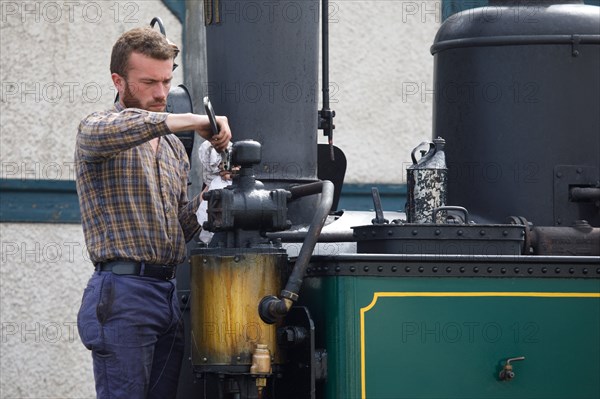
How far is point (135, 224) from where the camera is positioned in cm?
355

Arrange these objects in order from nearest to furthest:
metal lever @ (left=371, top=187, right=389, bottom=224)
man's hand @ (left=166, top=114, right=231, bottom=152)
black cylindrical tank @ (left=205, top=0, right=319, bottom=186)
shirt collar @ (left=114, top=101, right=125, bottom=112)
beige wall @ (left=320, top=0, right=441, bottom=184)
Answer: man's hand @ (left=166, top=114, right=231, bottom=152) → shirt collar @ (left=114, top=101, right=125, bottom=112) → metal lever @ (left=371, top=187, right=389, bottom=224) → black cylindrical tank @ (left=205, top=0, right=319, bottom=186) → beige wall @ (left=320, top=0, right=441, bottom=184)

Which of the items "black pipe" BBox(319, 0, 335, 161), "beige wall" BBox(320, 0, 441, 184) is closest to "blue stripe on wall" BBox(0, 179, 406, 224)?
"beige wall" BBox(320, 0, 441, 184)

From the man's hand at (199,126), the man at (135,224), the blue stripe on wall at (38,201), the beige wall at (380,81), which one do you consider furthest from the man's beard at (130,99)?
the beige wall at (380,81)

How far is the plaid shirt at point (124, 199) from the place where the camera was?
3.50 meters

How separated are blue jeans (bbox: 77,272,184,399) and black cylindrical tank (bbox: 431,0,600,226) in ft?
4.20

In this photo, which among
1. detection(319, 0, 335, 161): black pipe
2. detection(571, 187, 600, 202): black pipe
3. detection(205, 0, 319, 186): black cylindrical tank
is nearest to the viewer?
detection(205, 0, 319, 186): black cylindrical tank

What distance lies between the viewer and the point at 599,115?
427 cm

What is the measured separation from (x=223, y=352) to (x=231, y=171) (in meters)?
0.54

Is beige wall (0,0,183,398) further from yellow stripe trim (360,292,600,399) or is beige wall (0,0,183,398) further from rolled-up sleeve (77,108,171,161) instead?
yellow stripe trim (360,292,600,399)

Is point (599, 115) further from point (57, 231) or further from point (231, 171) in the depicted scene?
point (57, 231)

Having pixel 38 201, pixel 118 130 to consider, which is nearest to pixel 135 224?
pixel 118 130

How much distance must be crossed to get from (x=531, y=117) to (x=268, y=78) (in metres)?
0.93

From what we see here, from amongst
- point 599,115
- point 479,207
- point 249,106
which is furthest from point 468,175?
point 249,106

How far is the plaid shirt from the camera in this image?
11.5 feet
